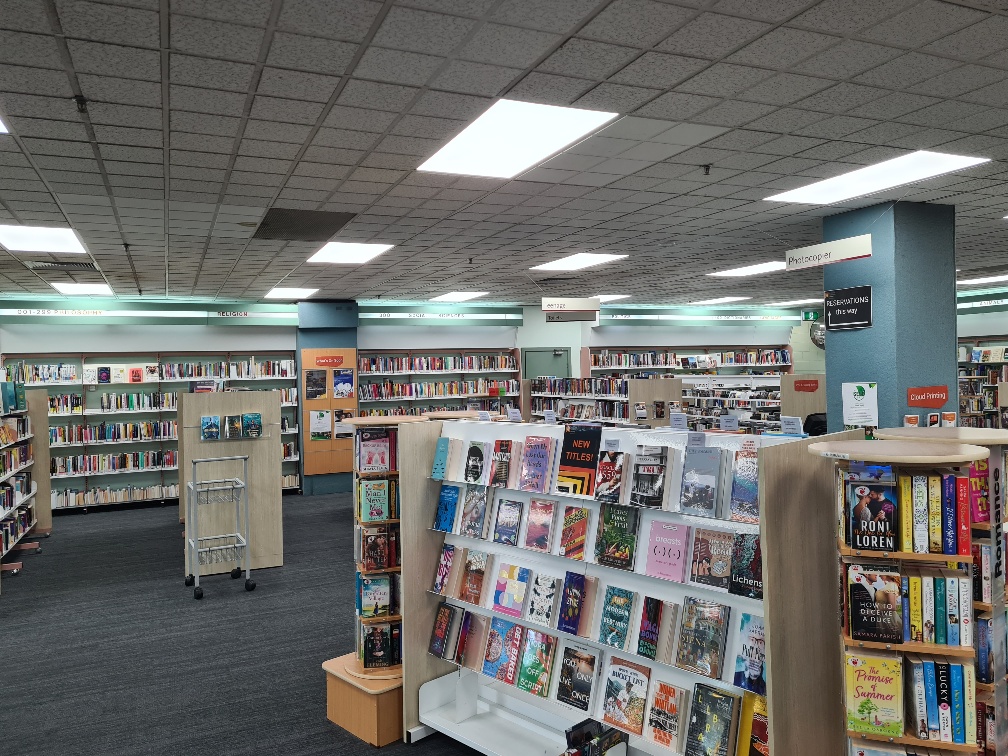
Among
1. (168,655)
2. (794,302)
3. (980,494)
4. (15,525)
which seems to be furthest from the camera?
(794,302)

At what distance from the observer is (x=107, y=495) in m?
11.0

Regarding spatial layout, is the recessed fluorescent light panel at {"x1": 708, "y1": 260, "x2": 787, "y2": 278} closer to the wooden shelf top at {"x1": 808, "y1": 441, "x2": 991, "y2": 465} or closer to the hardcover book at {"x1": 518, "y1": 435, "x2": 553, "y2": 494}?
the hardcover book at {"x1": 518, "y1": 435, "x2": 553, "y2": 494}

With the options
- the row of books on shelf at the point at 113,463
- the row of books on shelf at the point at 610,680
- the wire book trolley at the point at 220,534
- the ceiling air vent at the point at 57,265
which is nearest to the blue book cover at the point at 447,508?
the row of books on shelf at the point at 610,680

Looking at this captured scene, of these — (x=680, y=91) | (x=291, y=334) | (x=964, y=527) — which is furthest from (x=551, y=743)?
(x=291, y=334)

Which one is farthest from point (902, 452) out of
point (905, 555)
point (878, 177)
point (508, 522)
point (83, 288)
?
point (83, 288)

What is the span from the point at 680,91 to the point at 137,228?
4684 millimetres

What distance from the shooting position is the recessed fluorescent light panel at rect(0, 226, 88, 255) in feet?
19.9

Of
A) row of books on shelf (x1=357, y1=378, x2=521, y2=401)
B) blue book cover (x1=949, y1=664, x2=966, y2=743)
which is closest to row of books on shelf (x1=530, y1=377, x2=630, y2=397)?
row of books on shelf (x1=357, y1=378, x2=521, y2=401)

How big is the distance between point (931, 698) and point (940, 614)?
0.88 feet

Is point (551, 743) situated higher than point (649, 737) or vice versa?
point (649, 737)

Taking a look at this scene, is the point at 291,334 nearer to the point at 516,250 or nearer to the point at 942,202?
the point at 516,250

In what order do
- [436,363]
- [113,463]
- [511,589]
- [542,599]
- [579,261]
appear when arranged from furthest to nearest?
[436,363] → [113,463] → [579,261] → [511,589] → [542,599]

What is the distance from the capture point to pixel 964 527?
7.56 feet

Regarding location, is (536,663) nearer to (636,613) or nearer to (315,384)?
(636,613)
